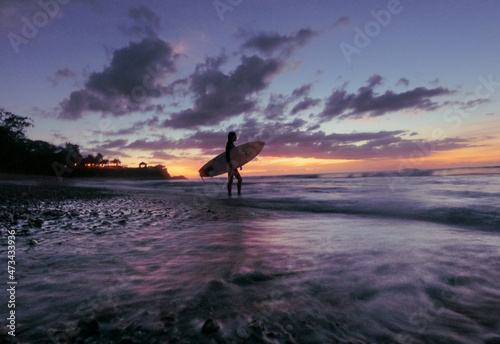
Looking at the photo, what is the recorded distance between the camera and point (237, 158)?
1291 centimetres

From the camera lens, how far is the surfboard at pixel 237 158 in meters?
12.7

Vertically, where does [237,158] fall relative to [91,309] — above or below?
above

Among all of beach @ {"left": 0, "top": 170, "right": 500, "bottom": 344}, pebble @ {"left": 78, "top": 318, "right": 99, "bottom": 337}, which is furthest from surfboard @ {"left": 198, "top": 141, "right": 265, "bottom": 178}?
pebble @ {"left": 78, "top": 318, "right": 99, "bottom": 337}

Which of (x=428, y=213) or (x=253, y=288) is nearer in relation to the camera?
(x=253, y=288)

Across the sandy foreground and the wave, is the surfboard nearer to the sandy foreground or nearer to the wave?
the wave

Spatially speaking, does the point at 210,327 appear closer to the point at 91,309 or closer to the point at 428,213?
the point at 91,309

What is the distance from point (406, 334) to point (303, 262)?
119 cm

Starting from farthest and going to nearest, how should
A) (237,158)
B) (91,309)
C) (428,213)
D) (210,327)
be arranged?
(237,158) → (428,213) → (91,309) → (210,327)

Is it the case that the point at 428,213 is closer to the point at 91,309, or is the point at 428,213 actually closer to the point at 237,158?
the point at 91,309

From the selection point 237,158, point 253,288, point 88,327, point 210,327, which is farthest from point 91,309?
point 237,158

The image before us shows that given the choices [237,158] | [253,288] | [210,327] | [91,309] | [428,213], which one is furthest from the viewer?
[237,158]

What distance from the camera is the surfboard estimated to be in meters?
12.7

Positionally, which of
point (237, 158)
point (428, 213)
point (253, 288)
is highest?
point (237, 158)

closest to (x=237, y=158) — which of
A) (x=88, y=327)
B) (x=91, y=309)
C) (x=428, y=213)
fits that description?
(x=428, y=213)
